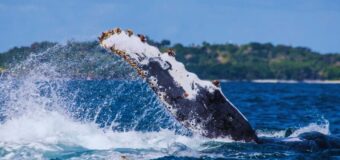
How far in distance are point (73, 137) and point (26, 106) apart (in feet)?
5.23

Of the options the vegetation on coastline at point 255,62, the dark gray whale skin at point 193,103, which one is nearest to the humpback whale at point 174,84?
the dark gray whale skin at point 193,103

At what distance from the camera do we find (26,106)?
39.7 feet

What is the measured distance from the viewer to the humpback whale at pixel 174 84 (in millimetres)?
9537

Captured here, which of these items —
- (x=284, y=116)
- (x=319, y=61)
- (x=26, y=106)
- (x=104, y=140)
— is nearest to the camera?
(x=104, y=140)

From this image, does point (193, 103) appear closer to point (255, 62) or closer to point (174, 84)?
point (174, 84)

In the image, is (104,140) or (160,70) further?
(104,140)

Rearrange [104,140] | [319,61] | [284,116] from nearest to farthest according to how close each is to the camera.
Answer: [104,140], [284,116], [319,61]

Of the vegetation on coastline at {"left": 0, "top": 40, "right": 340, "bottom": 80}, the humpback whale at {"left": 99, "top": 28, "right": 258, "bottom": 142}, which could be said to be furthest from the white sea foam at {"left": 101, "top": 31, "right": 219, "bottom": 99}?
the vegetation on coastline at {"left": 0, "top": 40, "right": 340, "bottom": 80}

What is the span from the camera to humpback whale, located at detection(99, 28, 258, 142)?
9.54 m

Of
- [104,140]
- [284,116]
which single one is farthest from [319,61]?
[104,140]

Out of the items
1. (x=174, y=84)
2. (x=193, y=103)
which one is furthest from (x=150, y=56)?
(x=193, y=103)

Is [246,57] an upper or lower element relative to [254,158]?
upper

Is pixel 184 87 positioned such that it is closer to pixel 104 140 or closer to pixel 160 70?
pixel 160 70

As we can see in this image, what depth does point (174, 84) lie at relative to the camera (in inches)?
380
